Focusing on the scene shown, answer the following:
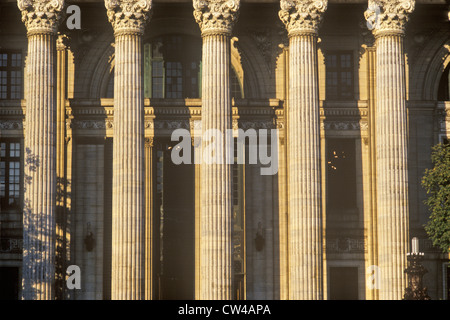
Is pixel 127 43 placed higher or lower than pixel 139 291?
higher

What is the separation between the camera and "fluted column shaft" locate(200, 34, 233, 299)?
2224 inches

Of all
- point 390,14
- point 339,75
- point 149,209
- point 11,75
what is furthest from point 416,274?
point 11,75

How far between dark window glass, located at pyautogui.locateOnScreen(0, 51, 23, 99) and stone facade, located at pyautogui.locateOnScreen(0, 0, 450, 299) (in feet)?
0.61

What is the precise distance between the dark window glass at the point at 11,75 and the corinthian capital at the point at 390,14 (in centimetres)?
1981

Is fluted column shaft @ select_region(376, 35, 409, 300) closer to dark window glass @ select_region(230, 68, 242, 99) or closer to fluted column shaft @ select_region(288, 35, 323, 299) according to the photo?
fluted column shaft @ select_region(288, 35, 323, 299)

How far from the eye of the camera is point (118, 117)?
5766cm

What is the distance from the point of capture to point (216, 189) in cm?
5716

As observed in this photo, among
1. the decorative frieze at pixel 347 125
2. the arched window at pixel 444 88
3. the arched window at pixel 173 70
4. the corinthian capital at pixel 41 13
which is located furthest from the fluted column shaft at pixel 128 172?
the arched window at pixel 444 88

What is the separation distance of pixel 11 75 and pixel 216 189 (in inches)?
567

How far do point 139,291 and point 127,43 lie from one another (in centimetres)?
1285
